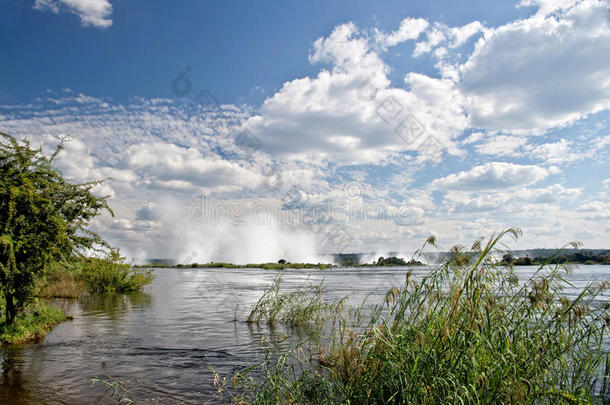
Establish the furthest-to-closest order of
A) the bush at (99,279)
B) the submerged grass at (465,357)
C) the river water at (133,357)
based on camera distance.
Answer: the bush at (99,279)
the river water at (133,357)
the submerged grass at (465,357)

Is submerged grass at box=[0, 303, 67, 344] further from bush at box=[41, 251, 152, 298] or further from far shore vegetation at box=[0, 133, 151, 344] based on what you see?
bush at box=[41, 251, 152, 298]

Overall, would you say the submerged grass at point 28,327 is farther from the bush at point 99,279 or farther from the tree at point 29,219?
the bush at point 99,279

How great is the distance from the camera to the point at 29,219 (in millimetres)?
12594

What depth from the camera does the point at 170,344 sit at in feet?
45.9

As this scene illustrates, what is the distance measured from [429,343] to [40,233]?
12318mm

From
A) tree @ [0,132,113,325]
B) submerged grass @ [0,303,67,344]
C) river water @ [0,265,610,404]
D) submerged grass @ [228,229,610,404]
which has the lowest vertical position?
river water @ [0,265,610,404]

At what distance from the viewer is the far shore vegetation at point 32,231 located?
12.0m

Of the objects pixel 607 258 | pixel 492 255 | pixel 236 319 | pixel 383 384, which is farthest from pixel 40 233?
pixel 607 258

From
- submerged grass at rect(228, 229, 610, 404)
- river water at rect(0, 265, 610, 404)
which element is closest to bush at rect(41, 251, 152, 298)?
river water at rect(0, 265, 610, 404)

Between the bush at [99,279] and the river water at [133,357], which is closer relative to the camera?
the river water at [133,357]

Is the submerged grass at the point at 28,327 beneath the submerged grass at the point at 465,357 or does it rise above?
beneath

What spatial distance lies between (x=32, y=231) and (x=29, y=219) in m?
0.38

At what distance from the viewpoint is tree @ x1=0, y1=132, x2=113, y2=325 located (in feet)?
39.2

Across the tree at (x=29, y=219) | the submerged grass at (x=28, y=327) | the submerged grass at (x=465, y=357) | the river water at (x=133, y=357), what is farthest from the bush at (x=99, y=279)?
the submerged grass at (x=465, y=357)
